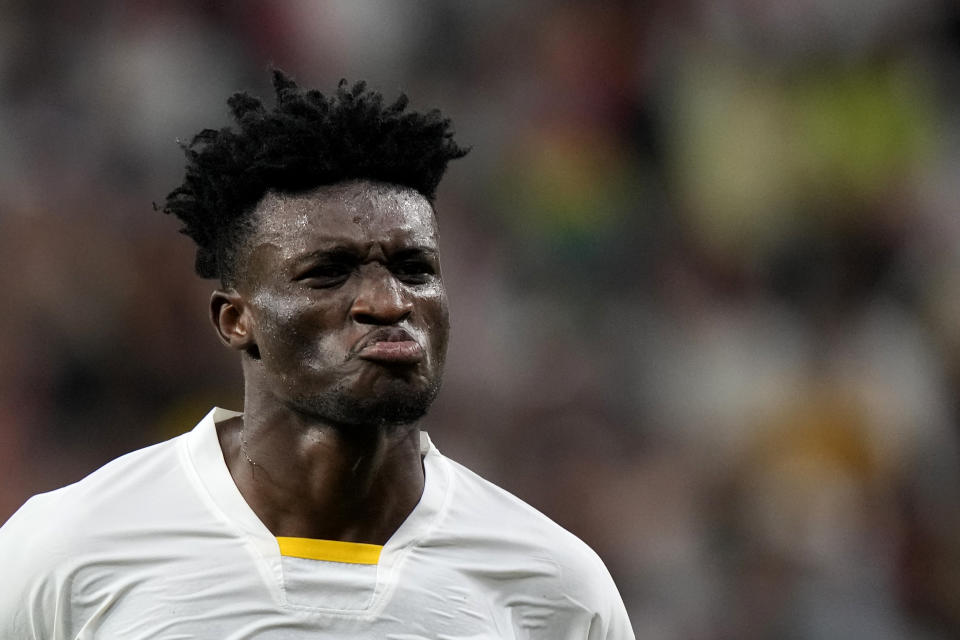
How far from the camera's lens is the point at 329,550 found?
2830 mm

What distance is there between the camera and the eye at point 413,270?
Answer: 2.83 m

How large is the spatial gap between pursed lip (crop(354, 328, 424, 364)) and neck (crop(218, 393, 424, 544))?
0.64ft

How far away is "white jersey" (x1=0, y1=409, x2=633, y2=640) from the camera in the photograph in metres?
2.73

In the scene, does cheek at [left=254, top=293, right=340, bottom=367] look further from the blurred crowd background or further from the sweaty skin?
the blurred crowd background

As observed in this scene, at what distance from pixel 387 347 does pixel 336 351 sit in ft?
0.34

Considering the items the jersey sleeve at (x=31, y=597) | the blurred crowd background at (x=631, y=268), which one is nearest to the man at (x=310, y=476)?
the jersey sleeve at (x=31, y=597)

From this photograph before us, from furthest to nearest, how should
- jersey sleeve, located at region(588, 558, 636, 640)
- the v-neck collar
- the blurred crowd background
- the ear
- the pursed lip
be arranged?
1. the blurred crowd background
2. jersey sleeve, located at region(588, 558, 636, 640)
3. the ear
4. the v-neck collar
5. the pursed lip

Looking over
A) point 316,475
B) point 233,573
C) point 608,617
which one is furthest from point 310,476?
point 608,617

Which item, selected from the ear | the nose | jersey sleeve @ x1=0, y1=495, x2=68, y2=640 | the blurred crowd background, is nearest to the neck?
the ear

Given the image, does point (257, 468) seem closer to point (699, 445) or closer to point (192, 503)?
point (192, 503)

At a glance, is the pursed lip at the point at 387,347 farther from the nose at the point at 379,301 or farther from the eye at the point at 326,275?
the eye at the point at 326,275

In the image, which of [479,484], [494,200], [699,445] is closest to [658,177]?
[494,200]

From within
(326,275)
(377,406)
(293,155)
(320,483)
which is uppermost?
(293,155)

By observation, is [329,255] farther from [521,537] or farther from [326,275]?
[521,537]
